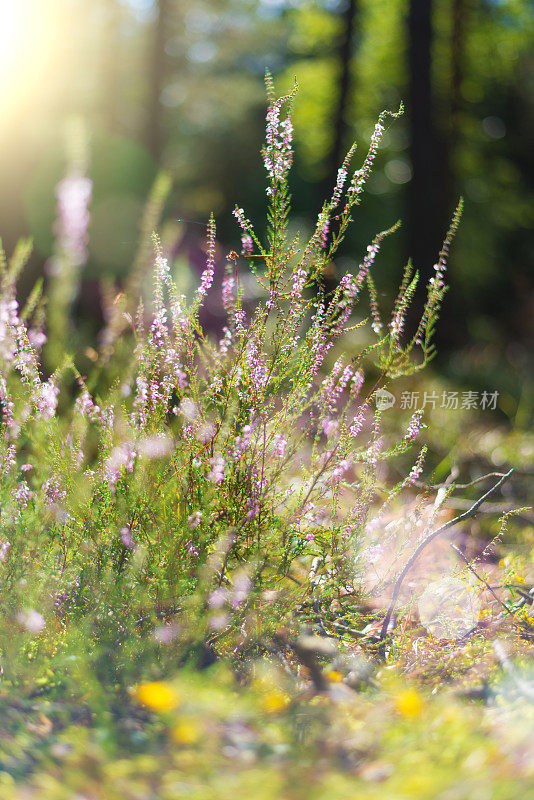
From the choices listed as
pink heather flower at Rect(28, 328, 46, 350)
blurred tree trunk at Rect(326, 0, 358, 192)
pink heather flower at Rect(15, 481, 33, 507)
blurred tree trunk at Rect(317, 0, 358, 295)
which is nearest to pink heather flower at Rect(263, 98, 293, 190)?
pink heather flower at Rect(28, 328, 46, 350)

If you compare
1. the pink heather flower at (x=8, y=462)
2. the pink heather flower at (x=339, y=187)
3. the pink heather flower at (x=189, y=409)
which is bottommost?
the pink heather flower at (x=8, y=462)

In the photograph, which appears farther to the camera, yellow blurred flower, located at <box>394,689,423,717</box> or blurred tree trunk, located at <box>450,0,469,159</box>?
blurred tree trunk, located at <box>450,0,469,159</box>

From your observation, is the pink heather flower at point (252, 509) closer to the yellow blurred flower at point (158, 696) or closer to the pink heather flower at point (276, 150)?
the yellow blurred flower at point (158, 696)

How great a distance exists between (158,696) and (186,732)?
0.75 ft

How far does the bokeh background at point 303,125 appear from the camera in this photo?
34.7 feet

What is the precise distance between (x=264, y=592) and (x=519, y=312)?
13340mm

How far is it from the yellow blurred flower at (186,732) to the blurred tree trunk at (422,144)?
9405 millimetres

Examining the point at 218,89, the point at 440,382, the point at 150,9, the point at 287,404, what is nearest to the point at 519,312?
the point at 440,382

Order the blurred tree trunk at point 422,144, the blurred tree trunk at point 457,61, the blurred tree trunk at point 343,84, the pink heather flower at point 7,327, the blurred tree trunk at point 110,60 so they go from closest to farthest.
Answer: the pink heather flower at point 7,327
the blurred tree trunk at point 422,144
the blurred tree trunk at point 343,84
the blurred tree trunk at point 457,61
the blurred tree trunk at point 110,60

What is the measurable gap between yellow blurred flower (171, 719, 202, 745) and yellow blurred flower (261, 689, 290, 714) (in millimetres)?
243

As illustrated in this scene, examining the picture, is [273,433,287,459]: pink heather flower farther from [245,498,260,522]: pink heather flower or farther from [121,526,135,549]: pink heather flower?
[121,526,135,549]: pink heather flower

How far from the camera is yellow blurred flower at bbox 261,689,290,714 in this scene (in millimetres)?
2049

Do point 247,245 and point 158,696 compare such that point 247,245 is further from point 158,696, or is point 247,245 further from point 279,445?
point 158,696

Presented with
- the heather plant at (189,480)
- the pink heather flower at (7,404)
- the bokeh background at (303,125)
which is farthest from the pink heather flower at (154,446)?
the bokeh background at (303,125)
